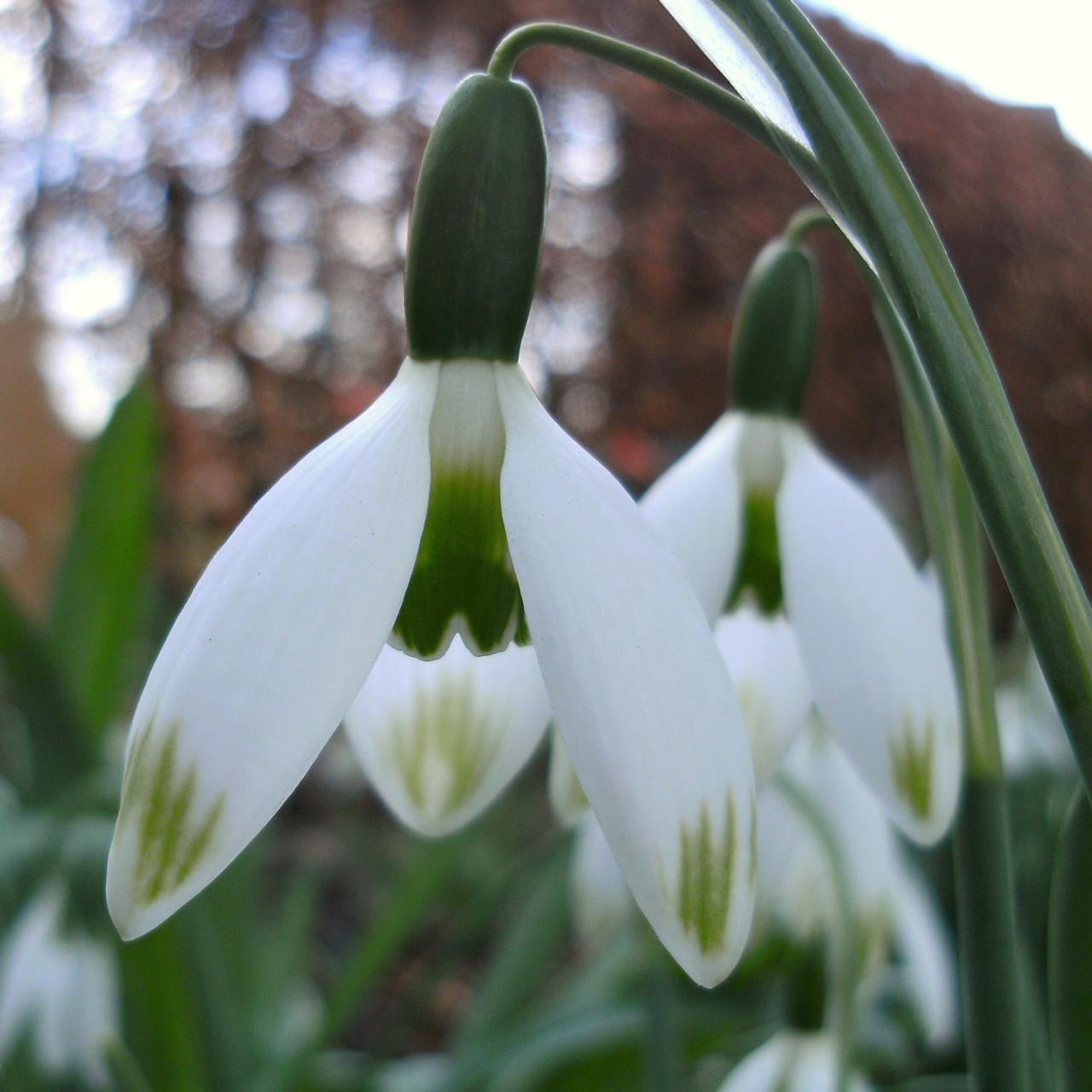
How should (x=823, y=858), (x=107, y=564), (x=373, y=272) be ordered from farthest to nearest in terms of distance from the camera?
1. (x=373, y=272)
2. (x=107, y=564)
3. (x=823, y=858)

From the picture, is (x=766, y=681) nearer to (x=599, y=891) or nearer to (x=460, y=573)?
(x=460, y=573)

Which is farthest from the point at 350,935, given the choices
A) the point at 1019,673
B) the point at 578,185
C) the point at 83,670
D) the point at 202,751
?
the point at 202,751

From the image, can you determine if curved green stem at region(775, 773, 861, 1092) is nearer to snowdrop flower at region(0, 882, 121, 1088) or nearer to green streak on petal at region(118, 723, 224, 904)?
green streak on petal at region(118, 723, 224, 904)

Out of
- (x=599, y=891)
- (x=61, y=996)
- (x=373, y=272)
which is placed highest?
(x=373, y=272)

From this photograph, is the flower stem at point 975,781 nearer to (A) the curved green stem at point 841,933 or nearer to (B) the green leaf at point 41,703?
(A) the curved green stem at point 841,933

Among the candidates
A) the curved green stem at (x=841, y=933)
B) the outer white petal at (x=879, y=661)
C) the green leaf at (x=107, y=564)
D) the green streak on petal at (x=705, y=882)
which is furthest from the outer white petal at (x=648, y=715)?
the green leaf at (x=107, y=564)

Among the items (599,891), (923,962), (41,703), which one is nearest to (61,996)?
(41,703)
